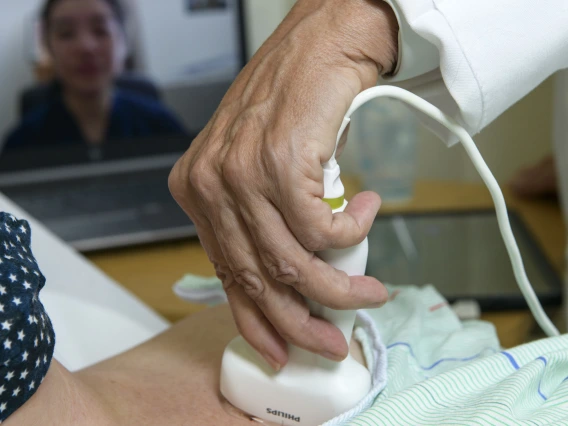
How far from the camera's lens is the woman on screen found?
1381 mm

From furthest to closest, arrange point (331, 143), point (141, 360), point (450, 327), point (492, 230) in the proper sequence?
point (492, 230), point (450, 327), point (141, 360), point (331, 143)

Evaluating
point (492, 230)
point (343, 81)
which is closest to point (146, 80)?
point (492, 230)

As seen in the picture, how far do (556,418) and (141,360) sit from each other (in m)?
0.39

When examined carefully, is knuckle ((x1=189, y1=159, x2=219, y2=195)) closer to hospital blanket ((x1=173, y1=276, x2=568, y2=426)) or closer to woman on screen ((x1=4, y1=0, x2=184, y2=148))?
hospital blanket ((x1=173, y1=276, x2=568, y2=426))

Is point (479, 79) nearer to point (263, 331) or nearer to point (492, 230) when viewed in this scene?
point (263, 331)

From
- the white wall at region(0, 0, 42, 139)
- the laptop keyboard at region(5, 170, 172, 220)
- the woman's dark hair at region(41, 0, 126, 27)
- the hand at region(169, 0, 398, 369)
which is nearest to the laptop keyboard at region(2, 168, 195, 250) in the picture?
the laptop keyboard at region(5, 170, 172, 220)

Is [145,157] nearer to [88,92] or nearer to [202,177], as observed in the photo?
[88,92]

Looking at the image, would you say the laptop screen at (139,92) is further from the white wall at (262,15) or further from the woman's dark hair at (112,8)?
the white wall at (262,15)

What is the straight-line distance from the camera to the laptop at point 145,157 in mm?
1425

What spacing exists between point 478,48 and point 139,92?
1026mm

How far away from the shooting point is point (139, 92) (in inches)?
58.0

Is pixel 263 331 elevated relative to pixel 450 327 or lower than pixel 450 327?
elevated

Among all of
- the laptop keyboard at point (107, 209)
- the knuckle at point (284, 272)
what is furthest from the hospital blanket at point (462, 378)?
the laptop keyboard at point (107, 209)

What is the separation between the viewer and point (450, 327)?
781 millimetres
